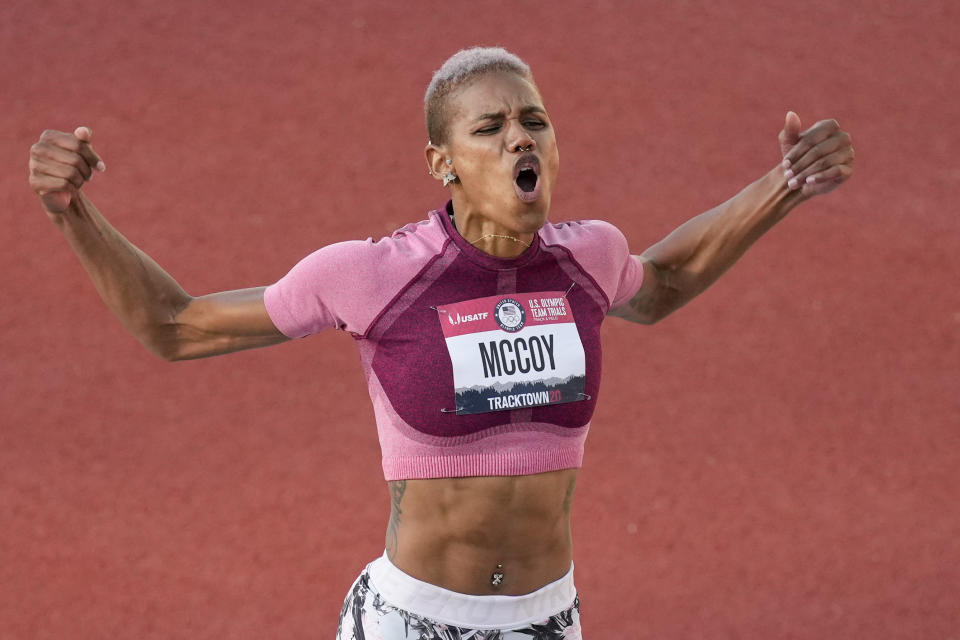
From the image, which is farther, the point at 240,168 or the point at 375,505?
the point at 240,168

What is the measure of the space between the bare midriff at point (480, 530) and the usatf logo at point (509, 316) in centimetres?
20

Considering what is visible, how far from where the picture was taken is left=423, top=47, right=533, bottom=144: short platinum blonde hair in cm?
166

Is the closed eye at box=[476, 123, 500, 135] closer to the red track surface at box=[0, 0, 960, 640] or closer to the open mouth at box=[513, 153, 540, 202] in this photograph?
the open mouth at box=[513, 153, 540, 202]

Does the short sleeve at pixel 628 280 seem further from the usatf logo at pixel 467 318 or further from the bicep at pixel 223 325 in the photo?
the bicep at pixel 223 325

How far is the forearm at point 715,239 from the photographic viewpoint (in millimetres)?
1832

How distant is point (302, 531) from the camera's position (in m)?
3.60

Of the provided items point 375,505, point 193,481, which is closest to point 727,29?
point 375,505

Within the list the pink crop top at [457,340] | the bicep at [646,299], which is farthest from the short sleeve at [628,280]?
the pink crop top at [457,340]

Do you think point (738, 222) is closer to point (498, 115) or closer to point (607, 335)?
point (498, 115)

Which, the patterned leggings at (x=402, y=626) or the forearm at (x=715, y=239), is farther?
the forearm at (x=715, y=239)

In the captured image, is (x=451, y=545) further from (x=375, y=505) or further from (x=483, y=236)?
(x=375, y=505)

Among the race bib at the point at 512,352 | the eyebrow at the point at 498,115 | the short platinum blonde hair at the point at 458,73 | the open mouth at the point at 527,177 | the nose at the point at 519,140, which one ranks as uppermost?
the short platinum blonde hair at the point at 458,73

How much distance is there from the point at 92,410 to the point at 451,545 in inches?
96.0

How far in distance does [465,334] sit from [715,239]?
47 cm
